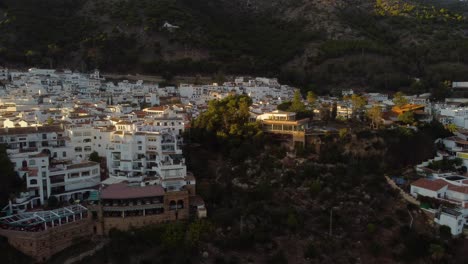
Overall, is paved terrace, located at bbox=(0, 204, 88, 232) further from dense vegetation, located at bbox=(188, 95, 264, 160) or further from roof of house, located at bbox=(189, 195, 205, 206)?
dense vegetation, located at bbox=(188, 95, 264, 160)

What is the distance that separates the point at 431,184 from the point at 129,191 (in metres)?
13.1

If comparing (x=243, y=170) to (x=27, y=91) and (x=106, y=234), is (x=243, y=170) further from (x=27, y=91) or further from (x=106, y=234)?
(x=27, y=91)

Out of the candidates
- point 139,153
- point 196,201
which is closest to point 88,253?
point 196,201

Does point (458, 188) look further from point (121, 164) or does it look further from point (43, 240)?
point (43, 240)

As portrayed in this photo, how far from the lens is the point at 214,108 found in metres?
24.9

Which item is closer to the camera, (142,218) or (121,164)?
(142,218)

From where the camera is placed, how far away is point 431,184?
20469 mm

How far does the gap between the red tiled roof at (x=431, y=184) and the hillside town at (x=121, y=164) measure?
0.13 ft

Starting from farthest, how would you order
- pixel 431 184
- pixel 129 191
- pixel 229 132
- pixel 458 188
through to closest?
1. pixel 229 132
2. pixel 431 184
3. pixel 458 188
4. pixel 129 191

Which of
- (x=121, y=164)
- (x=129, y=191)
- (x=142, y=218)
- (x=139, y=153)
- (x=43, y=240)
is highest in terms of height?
(x=139, y=153)

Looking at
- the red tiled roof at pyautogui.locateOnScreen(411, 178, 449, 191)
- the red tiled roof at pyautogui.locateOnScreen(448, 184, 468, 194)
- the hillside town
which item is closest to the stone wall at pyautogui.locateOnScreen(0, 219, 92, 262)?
the hillside town

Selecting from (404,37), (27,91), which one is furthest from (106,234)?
(404,37)

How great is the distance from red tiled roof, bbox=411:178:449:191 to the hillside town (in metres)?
0.04

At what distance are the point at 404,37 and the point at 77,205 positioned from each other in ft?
160
